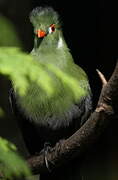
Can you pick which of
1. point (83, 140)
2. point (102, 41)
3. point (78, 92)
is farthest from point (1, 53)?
point (102, 41)

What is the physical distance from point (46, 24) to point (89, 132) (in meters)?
0.99

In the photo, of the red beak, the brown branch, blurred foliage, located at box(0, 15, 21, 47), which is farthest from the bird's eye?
blurred foliage, located at box(0, 15, 21, 47)

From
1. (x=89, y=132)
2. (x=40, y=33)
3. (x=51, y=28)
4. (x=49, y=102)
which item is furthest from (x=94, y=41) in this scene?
(x=89, y=132)

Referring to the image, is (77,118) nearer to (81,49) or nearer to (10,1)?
(81,49)

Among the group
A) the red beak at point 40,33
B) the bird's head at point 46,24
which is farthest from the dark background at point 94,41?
the red beak at point 40,33

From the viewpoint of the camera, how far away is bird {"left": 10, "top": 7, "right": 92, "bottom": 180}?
2.41m

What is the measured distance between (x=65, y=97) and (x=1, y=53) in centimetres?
125

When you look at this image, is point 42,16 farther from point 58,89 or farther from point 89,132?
point 89,132

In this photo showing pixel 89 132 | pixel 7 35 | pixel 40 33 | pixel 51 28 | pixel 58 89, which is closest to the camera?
pixel 7 35

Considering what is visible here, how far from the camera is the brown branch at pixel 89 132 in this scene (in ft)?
4.89

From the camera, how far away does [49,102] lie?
2350mm

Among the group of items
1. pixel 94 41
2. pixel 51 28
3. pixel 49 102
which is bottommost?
pixel 94 41

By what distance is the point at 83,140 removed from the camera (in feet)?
5.95

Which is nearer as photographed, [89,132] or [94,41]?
[89,132]
